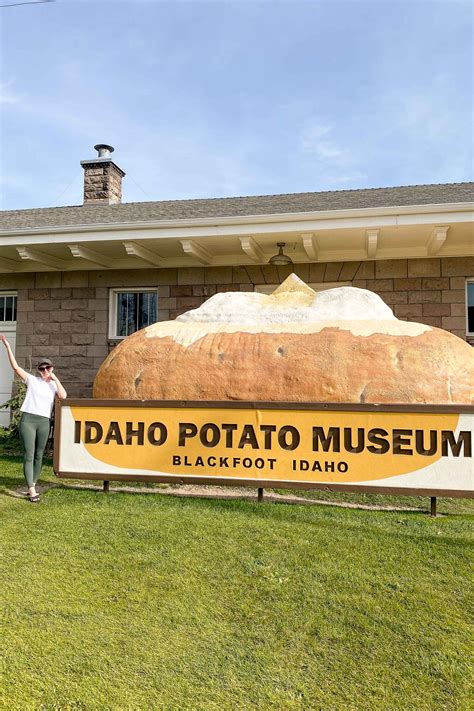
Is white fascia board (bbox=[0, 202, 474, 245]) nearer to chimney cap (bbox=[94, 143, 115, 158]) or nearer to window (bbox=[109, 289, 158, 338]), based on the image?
window (bbox=[109, 289, 158, 338])

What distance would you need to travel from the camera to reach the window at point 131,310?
392 inches

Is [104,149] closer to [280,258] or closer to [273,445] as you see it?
[280,258]

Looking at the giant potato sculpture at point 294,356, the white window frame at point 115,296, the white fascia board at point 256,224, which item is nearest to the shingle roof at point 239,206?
the white fascia board at point 256,224

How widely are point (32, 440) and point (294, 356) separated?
2.75 meters

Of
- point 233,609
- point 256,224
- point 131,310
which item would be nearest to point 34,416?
point 233,609

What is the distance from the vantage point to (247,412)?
17.2 ft

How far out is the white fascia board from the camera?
300 inches

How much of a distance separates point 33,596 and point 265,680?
1.54 meters

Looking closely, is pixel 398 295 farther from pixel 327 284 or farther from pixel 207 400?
pixel 207 400

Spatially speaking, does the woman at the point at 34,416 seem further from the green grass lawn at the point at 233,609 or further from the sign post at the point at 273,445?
the green grass lawn at the point at 233,609

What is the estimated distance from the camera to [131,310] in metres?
10.1

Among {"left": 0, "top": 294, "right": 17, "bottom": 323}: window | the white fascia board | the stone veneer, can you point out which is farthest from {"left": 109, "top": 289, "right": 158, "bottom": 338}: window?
{"left": 0, "top": 294, "right": 17, "bottom": 323}: window

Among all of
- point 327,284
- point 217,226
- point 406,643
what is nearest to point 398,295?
point 327,284

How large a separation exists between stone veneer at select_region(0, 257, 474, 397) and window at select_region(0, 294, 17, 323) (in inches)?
12.8
